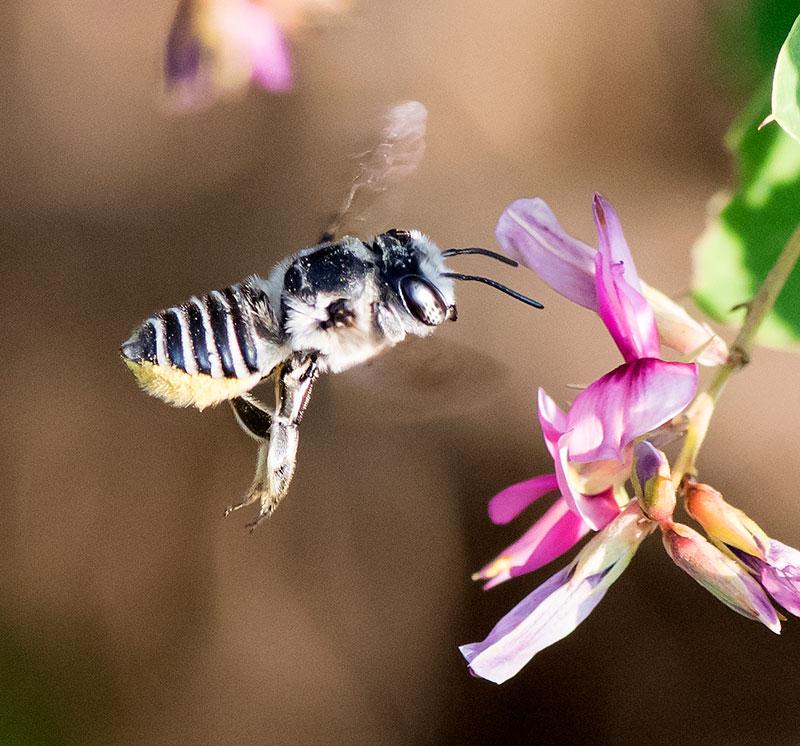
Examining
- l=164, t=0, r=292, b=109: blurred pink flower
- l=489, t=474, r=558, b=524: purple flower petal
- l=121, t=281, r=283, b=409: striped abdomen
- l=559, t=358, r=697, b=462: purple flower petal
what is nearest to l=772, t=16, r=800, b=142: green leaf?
l=559, t=358, r=697, b=462: purple flower petal

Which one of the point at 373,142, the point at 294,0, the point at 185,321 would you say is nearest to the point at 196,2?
the point at 294,0

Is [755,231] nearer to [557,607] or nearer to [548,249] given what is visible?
[548,249]

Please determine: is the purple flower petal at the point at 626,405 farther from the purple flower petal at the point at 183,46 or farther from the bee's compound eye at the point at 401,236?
the purple flower petal at the point at 183,46

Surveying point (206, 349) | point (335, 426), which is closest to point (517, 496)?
point (206, 349)

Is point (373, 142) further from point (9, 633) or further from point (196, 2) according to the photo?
point (9, 633)

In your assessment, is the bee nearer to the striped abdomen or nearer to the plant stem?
the striped abdomen

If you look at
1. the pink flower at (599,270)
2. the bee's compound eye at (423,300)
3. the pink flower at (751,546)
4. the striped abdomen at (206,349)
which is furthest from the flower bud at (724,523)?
the striped abdomen at (206,349)

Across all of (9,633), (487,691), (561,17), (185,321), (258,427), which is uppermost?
(561,17)
